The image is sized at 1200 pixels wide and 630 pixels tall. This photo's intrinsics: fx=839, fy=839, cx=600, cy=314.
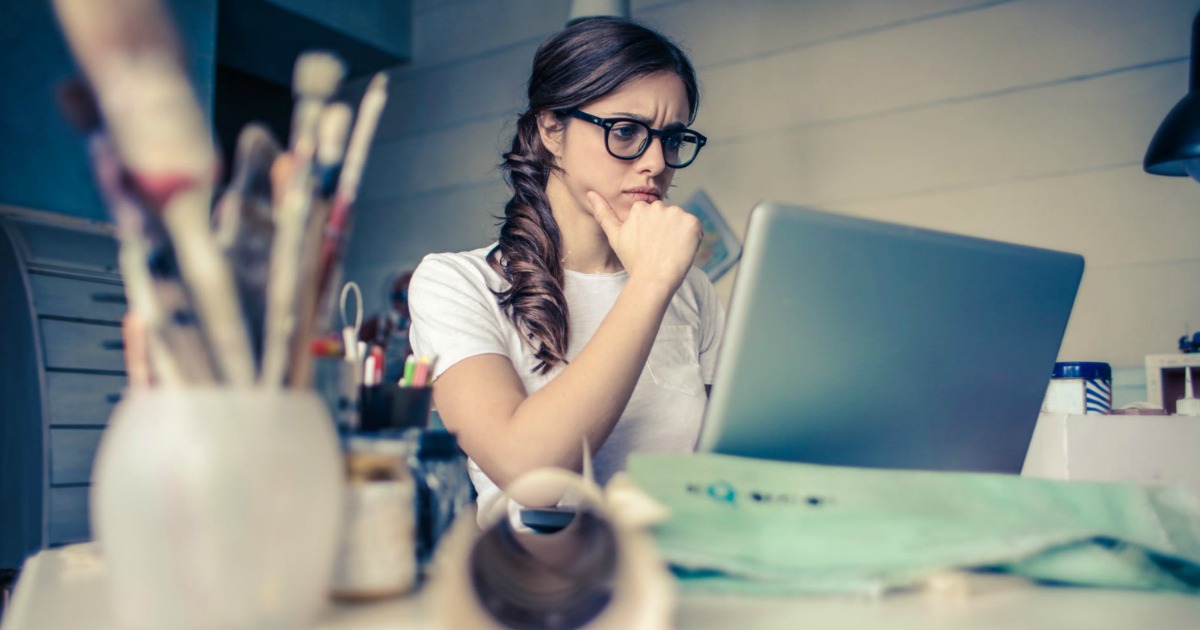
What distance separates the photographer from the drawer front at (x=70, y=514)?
1.47 meters

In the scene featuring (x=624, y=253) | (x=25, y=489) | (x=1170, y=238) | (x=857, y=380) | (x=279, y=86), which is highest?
(x=279, y=86)

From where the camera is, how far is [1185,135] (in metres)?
1.55

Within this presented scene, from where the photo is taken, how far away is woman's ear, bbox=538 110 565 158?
1412 millimetres

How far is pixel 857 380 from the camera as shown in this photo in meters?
0.69

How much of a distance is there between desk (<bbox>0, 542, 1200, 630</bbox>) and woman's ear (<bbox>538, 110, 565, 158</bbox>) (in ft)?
3.25

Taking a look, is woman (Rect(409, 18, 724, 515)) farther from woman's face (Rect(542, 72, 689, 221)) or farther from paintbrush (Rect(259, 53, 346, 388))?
paintbrush (Rect(259, 53, 346, 388))

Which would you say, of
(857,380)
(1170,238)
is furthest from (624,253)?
(1170,238)

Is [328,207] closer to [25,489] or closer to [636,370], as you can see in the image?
[636,370]

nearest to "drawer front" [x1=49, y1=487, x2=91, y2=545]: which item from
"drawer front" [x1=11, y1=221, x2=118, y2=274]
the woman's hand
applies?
"drawer front" [x1=11, y1=221, x2=118, y2=274]

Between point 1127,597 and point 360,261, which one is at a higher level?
point 360,261

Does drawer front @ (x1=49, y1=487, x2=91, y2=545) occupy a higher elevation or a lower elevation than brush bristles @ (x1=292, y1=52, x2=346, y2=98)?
lower

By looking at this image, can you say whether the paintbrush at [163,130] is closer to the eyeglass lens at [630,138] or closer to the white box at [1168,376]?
the eyeglass lens at [630,138]

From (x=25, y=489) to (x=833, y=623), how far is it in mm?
1801

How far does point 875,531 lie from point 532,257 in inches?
33.8
